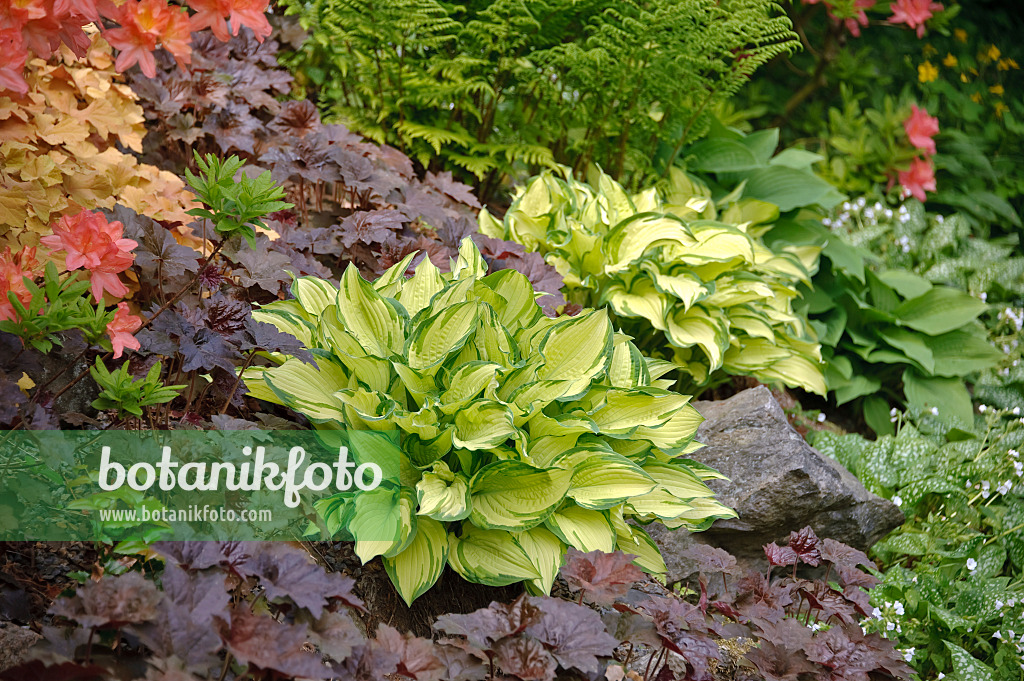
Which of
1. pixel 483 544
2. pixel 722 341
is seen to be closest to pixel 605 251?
pixel 722 341

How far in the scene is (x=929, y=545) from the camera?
2.36 meters

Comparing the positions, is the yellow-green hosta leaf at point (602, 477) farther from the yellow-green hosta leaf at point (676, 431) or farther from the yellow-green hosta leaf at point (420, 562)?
the yellow-green hosta leaf at point (420, 562)

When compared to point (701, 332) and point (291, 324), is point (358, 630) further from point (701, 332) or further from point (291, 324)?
point (701, 332)

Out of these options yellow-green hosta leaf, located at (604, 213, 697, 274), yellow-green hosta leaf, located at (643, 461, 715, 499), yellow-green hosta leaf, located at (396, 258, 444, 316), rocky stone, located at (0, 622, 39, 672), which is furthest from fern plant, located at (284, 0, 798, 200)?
rocky stone, located at (0, 622, 39, 672)

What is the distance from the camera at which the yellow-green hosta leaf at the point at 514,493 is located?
1501 mm

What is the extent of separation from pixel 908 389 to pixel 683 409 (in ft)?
6.16

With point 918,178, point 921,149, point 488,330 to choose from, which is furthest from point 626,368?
point 921,149

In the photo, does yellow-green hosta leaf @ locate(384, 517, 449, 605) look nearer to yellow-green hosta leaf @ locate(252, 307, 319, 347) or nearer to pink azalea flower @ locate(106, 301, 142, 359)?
yellow-green hosta leaf @ locate(252, 307, 319, 347)

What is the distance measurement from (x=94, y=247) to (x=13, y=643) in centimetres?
69

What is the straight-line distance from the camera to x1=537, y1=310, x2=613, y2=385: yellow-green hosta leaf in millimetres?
1752

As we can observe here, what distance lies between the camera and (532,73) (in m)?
2.97

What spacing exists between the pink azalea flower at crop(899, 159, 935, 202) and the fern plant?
1.48 meters

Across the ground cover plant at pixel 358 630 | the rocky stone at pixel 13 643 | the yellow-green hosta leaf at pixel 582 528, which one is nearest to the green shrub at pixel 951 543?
the ground cover plant at pixel 358 630

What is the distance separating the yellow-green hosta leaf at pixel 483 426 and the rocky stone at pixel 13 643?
76 cm
